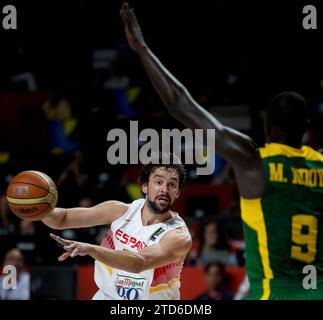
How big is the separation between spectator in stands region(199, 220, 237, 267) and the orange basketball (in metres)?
3.33

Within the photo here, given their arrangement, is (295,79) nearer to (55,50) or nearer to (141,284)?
(55,50)

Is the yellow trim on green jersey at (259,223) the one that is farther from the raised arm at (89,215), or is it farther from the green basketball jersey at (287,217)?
the raised arm at (89,215)

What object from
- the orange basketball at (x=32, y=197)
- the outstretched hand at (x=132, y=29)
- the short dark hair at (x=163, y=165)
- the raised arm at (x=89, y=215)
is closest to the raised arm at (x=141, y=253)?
the short dark hair at (x=163, y=165)

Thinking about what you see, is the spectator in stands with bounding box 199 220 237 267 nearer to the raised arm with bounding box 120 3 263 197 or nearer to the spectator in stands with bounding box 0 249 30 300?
the spectator in stands with bounding box 0 249 30 300

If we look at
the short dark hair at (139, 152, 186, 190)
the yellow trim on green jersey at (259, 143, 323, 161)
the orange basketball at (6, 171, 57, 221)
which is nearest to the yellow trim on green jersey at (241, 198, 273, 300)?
the yellow trim on green jersey at (259, 143, 323, 161)

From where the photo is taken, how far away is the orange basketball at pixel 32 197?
5039 mm

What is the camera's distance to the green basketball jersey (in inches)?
144

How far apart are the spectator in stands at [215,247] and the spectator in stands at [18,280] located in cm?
187

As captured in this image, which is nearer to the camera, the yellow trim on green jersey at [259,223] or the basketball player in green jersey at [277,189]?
the basketball player in green jersey at [277,189]

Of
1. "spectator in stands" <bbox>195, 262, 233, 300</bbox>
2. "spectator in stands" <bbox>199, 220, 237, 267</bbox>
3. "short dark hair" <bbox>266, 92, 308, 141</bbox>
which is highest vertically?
"short dark hair" <bbox>266, 92, 308, 141</bbox>

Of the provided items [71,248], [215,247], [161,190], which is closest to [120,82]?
[215,247]

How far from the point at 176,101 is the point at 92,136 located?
7984 millimetres

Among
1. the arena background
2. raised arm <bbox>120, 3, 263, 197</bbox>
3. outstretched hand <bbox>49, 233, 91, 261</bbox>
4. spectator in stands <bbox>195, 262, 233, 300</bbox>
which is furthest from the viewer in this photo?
the arena background

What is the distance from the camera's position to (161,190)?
5.26m
